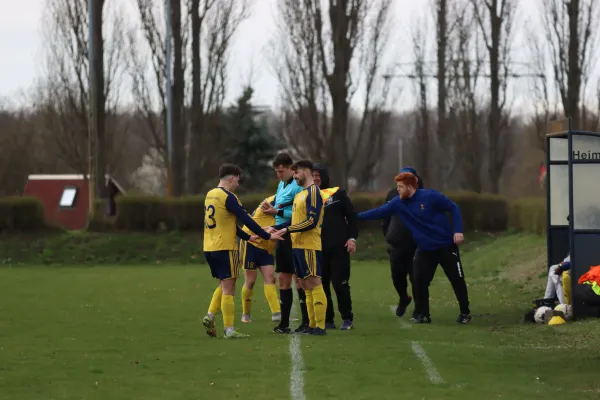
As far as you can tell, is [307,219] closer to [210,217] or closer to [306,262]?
[306,262]

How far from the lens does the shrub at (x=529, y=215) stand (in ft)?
105

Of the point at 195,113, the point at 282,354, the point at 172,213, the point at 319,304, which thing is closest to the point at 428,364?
the point at 282,354

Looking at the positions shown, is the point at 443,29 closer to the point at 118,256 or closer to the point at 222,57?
the point at 222,57

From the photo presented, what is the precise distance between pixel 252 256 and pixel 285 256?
125cm

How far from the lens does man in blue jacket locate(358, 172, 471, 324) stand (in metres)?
14.8

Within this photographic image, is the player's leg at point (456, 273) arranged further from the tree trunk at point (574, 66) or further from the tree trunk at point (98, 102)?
the tree trunk at point (98, 102)

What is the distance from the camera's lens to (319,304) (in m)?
13.2

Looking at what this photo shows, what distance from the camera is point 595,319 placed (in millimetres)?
14281

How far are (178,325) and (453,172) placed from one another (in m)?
37.1

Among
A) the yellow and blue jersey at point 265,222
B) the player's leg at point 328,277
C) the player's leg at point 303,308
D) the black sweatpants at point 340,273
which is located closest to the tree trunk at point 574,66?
the yellow and blue jersey at point 265,222

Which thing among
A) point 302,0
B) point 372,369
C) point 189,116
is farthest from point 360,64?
point 372,369

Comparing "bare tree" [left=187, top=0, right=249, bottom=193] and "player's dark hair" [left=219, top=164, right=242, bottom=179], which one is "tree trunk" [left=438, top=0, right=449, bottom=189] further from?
"player's dark hair" [left=219, top=164, right=242, bottom=179]

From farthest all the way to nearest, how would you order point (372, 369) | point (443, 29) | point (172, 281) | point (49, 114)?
point (49, 114) → point (443, 29) → point (172, 281) → point (372, 369)

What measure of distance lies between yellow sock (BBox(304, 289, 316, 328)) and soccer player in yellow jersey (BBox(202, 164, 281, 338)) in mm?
739
